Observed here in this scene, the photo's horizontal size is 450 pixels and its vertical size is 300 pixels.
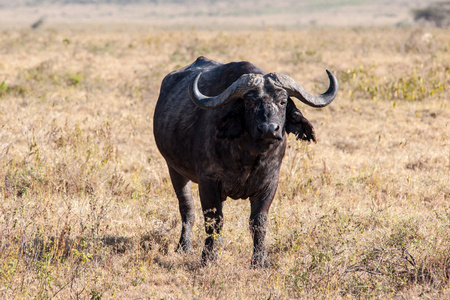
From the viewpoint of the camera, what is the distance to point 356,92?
12.6 m

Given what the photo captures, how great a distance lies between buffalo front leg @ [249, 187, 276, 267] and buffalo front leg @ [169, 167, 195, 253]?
0.86m

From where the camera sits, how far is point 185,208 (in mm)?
5883

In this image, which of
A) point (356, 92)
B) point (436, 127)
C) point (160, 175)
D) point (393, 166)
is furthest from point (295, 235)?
point (356, 92)

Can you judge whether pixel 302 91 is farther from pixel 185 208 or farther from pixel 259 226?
pixel 185 208

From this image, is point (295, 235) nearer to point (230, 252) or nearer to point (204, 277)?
point (230, 252)

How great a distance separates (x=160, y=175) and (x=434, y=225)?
3.59 m

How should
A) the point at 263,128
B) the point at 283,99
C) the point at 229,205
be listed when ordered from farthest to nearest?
the point at 229,205
the point at 283,99
the point at 263,128

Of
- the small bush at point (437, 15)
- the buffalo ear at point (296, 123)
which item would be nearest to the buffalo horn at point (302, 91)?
the buffalo ear at point (296, 123)

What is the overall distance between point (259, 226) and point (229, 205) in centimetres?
131

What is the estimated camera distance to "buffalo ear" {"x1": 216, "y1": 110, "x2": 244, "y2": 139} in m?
4.59

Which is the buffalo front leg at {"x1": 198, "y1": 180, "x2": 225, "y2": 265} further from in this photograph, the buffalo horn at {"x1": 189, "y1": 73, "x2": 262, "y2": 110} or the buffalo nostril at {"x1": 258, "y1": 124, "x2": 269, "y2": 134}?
the buffalo nostril at {"x1": 258, "y1": 124, "x2": 269, "y2": 134}

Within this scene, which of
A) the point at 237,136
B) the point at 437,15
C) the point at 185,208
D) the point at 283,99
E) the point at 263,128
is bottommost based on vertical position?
the point at 437,15

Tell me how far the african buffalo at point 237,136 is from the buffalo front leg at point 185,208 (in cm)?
1

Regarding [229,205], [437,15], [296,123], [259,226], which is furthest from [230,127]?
[437,15]
